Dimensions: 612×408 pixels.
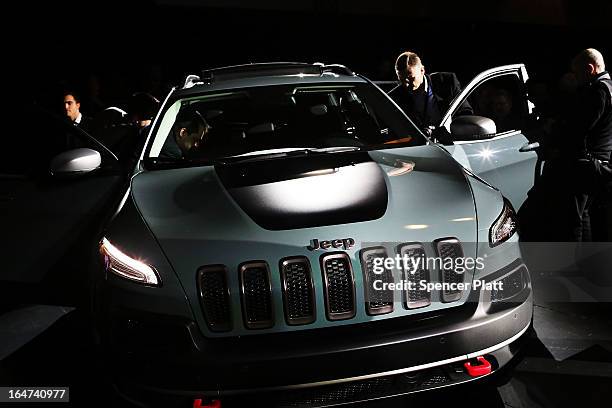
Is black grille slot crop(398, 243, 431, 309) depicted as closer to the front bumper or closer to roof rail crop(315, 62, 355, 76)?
the front bumper

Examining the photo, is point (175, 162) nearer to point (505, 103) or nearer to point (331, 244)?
point (331, 244)

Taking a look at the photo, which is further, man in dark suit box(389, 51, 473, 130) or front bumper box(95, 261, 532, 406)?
man in dark suit box(389, 51, 473, 130)

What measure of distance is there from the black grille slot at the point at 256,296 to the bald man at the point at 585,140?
296 cm

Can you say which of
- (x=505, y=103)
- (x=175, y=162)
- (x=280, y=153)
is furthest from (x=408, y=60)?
(x=175, y=162)

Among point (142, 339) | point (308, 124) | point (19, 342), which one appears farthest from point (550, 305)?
point (19, 342)

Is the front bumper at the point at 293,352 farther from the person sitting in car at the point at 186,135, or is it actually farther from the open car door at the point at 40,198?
the open car door at the point at 40,198

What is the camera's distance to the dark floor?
3162 millimetres

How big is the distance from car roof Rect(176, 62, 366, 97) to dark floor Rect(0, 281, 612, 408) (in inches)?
66.2

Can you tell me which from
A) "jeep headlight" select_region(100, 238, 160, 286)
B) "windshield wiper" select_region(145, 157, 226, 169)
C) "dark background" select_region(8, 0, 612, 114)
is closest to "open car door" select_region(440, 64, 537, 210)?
"windshield wiper" select_region(145, 157, 226, 169)

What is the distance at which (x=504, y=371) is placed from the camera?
2.65 meters

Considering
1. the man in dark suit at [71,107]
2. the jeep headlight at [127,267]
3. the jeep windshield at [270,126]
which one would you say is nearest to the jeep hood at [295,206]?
the jeep headlight at [127,267]

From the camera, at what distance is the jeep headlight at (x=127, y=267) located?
2.60m

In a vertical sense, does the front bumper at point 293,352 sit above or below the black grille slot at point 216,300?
below

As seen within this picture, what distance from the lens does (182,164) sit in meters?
3.49
